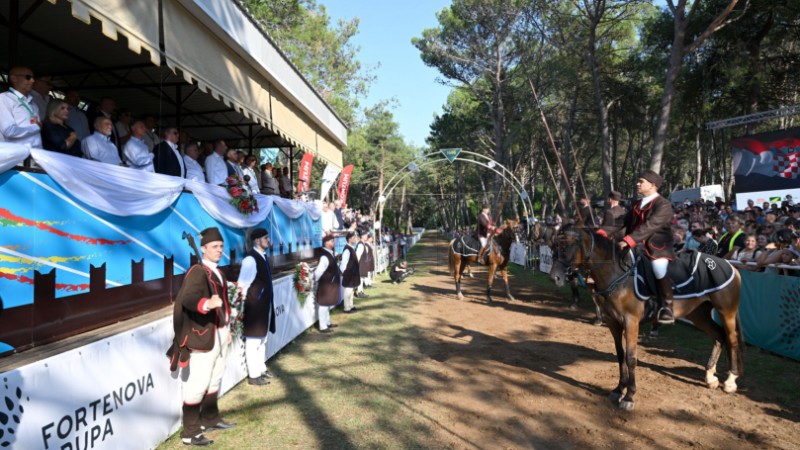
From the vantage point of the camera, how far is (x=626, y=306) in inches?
219

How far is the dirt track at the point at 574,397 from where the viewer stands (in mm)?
4449

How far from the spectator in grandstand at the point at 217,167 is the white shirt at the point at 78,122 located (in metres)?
1.93

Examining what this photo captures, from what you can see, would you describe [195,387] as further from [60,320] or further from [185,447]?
[60,320]

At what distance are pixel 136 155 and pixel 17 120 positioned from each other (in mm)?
1669

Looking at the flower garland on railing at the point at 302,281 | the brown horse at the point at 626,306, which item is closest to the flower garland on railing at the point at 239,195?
the flower garland on railing at the point at 302,281

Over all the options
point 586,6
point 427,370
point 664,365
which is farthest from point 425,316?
point 586,6

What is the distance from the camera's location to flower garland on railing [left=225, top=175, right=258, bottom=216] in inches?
295

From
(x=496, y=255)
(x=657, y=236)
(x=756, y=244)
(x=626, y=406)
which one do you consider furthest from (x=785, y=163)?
(x=626, y=406)

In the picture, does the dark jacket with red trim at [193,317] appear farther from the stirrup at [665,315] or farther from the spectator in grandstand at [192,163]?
the stirrup at [665,315]

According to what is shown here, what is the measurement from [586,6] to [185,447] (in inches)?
768

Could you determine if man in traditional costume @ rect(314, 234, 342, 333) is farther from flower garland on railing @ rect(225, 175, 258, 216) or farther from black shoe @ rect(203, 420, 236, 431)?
black shoe @ rect(203, 420, 236, 431)

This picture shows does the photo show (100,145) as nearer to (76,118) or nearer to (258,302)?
(76,118)

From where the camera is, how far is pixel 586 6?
17.1 meters

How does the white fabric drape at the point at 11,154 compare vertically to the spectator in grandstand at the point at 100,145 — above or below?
below
